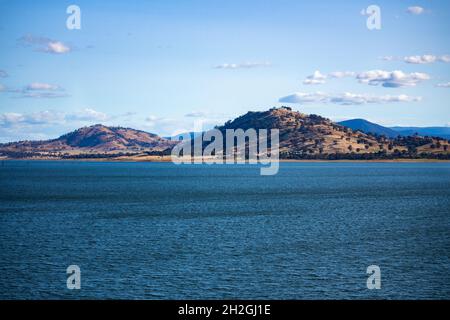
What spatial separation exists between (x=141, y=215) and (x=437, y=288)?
6236cm

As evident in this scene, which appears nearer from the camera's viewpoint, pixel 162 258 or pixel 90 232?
pixel 162 258

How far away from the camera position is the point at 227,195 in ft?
501

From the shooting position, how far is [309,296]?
47000 millimetres

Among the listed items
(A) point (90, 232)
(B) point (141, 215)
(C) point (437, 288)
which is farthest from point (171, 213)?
(C) point (437, 288)
